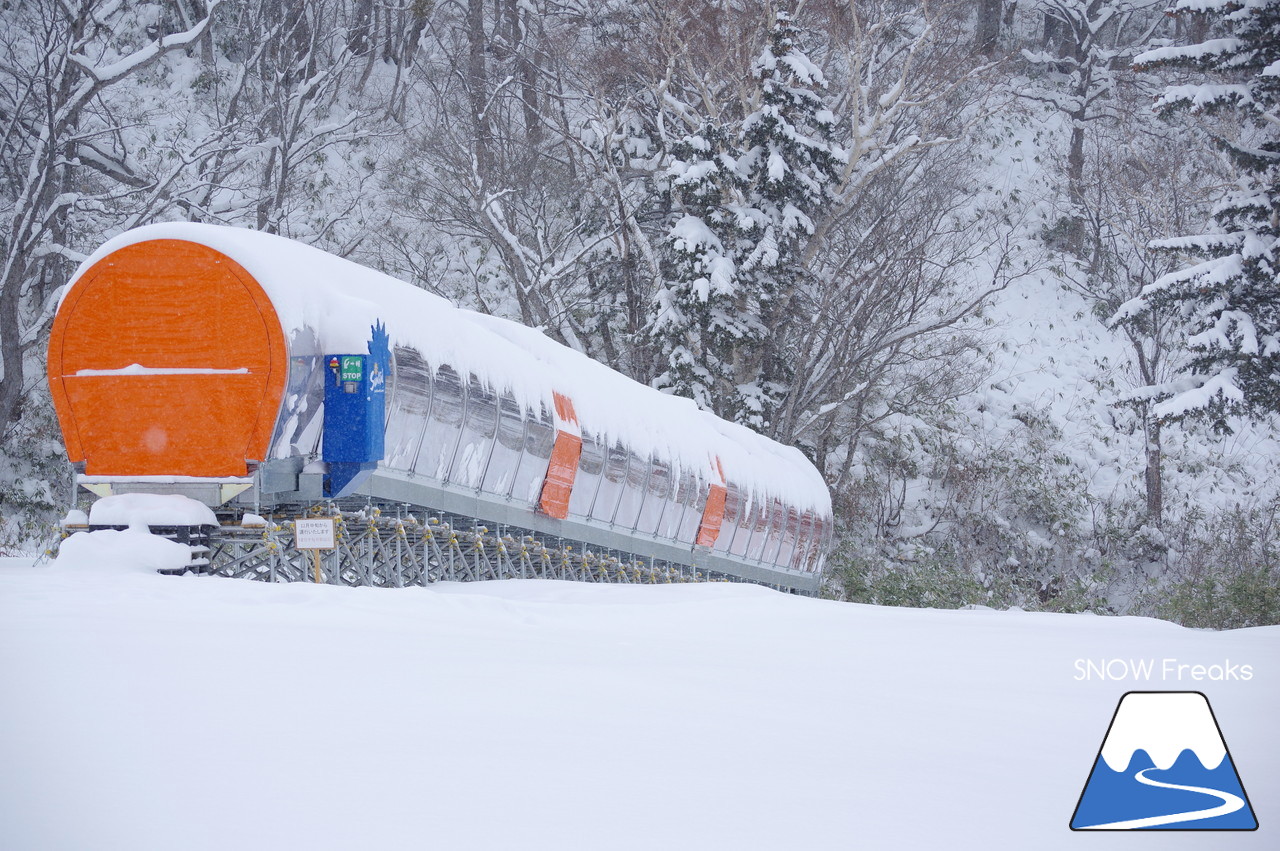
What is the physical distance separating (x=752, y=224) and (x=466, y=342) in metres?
17.5

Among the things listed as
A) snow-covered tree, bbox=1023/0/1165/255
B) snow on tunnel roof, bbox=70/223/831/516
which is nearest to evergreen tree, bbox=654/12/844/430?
snow on tunnel roof, bbox=70/223/831/516

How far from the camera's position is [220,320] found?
12539 mm

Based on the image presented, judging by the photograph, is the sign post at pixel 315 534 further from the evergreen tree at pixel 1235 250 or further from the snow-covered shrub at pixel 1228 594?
the evergreen tree at pixel 1235 250

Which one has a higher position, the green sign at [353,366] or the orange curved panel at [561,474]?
the green sign at [353,366]

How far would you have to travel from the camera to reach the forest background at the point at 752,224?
28.8 m

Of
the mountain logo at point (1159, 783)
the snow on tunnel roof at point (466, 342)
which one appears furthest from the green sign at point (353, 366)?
the mountain logo at point (1159, 783)

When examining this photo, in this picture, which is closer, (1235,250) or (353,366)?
(353,366)

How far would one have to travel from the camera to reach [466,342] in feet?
52.7

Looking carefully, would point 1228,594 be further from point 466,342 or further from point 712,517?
point 466,342

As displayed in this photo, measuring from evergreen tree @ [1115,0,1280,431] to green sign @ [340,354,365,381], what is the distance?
13025 mm

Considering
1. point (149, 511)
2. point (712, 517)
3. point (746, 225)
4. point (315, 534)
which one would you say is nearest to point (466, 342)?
point (149, 511)

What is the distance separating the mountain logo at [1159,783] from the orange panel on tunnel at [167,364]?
976cm

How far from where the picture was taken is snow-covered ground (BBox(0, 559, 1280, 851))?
11.7 feet

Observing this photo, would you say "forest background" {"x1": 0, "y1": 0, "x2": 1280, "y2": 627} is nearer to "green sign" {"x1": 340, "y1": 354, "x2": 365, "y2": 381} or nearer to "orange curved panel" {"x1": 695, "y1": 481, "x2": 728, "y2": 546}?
"orange curved panel" {"x1": 695, "y1": 481, "x2": 728, "y2": 546}
